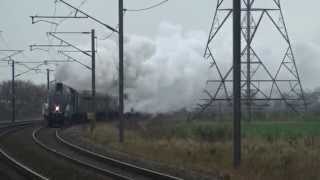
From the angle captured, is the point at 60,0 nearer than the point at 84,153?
No

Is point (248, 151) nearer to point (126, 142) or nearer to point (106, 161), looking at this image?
point (106, 161)

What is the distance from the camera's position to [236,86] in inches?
977

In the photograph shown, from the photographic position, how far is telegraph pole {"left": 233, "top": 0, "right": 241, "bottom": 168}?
2464 centimetres

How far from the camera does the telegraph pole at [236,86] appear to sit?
80.8ft

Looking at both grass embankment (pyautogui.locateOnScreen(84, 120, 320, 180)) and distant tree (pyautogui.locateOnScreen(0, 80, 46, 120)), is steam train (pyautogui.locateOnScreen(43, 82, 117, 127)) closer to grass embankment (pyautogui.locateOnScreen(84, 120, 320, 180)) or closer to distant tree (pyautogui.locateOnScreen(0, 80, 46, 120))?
grass embankment (pyautogui.locateOnScreen(84, 120, 320, 180))

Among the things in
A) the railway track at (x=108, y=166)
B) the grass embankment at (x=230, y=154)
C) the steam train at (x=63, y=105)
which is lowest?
the railway track at (x=108, y=166)

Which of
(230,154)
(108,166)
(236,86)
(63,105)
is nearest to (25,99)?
(63,105)

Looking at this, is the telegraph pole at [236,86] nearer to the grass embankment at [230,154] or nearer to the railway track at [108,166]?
the grass embankment at [230,154]

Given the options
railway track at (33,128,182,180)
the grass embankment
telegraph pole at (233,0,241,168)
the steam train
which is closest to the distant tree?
the steam train

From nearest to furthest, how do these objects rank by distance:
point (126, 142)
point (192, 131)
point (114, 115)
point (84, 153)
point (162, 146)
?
point (84, 153), point (162, 146), point (126, 142), point (192, 131), point (114, 115)

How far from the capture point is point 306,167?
2333 centimetres

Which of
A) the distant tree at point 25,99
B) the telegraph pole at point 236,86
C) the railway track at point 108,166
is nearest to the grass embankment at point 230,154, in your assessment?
the telegraph pole at point 236,86

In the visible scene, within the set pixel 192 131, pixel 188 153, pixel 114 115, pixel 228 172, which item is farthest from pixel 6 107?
pixel 228 172

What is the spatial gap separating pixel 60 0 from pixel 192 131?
519 inches
